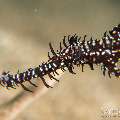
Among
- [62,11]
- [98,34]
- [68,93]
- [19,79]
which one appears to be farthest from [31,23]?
[19,79]

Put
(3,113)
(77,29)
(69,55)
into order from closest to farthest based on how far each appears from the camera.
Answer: (69,55) → (3,113) → (77,29)

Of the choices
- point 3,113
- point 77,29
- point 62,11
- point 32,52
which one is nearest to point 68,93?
point 32,52

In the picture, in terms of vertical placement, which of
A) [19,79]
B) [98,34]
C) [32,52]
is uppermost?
[98,34]

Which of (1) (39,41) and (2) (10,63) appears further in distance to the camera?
(1) (39,41)

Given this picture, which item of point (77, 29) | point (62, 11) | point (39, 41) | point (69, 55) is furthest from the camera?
point (62, 11)

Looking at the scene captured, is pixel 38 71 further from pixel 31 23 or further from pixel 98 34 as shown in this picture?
pixel 98 34

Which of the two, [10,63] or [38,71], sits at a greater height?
[10,63]
